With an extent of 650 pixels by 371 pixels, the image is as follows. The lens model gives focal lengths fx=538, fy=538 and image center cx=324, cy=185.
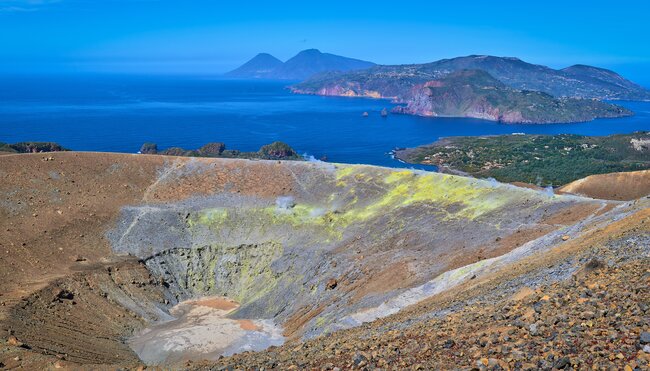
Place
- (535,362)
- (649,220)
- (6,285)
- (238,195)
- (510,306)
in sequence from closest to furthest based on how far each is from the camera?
(535,362) → (510,306) → (649,220) → (6,285) → (238,195)

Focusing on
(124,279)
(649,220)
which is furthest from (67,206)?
(649,220)

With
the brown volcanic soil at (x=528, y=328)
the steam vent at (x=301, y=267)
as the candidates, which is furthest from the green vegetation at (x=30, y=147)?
the brown volcanic soil at (x=528, y=328)

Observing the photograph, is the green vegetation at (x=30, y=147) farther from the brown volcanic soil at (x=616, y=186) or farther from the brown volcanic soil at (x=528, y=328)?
the brown volcanic soil at (x=528, y=328)

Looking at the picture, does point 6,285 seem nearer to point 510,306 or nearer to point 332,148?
point 510,306

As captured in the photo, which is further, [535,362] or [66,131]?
[66,131]

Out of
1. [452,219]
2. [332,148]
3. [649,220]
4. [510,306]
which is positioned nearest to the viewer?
[510,306]
